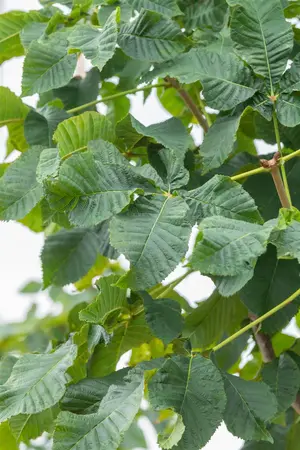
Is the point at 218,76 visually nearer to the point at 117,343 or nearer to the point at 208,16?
the point at 208,16

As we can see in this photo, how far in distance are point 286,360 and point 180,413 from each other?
177 mm

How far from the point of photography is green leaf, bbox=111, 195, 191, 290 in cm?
44

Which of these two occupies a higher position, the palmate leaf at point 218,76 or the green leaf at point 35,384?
the palmate leaf at point 218,76

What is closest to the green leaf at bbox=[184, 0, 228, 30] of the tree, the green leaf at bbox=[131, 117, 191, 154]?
the tree

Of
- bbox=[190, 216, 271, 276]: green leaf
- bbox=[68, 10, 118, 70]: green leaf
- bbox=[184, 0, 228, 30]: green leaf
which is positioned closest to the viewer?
bbox=[190, 216, 271, 276]: green leaf

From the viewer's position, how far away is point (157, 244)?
0.44m

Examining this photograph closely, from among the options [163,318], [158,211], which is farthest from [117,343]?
[158,211]

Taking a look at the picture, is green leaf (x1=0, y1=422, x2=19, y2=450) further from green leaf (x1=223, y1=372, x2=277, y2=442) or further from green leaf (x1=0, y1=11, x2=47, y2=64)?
green leaf (x1=0, y1=11, x2=47, y2=64)

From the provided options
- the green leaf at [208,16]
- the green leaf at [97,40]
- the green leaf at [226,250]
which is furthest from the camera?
the green leaf at [208,16]

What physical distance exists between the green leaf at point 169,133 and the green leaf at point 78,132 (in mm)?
29

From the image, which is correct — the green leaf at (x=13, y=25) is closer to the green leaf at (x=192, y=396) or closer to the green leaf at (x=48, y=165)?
the green leaf at (x=48, y=165)

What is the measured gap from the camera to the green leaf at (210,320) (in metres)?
0.64

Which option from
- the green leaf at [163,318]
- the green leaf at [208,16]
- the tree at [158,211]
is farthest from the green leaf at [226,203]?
the green leaf at [208,16]

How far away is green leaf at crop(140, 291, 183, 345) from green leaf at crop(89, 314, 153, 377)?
26 millimetres
